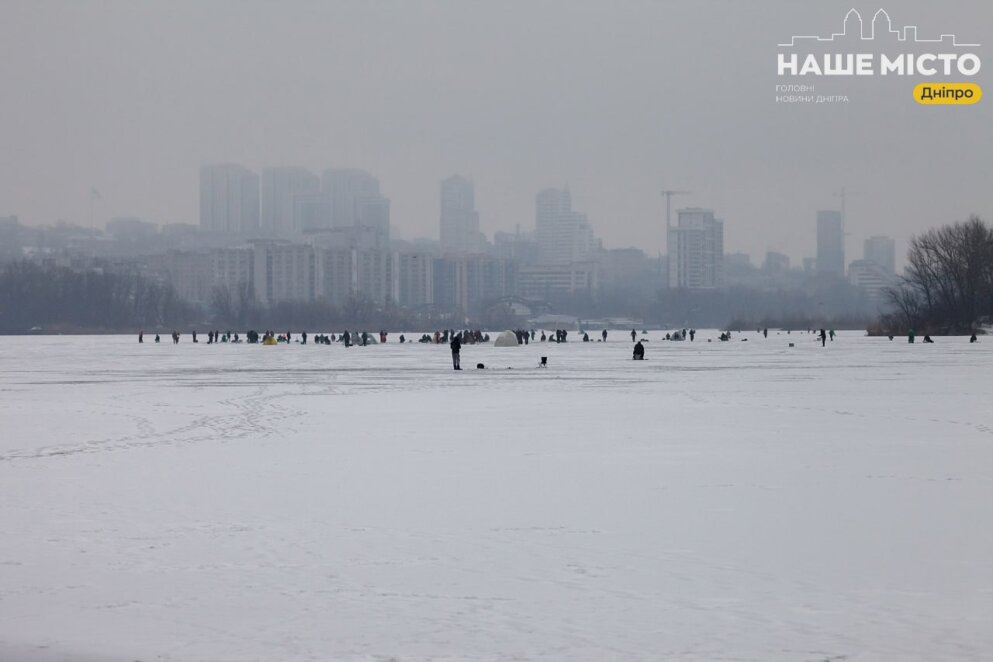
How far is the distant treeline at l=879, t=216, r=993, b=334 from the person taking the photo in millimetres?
92750

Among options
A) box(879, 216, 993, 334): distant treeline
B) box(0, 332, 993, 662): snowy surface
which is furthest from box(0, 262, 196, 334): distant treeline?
box(0, 332, 993, 662): snowy surface

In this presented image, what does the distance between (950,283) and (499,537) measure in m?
95.6

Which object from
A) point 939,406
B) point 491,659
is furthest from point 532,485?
point 939,406

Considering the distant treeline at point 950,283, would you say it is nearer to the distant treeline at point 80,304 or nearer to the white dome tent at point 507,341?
the white dome tent at point 507,341

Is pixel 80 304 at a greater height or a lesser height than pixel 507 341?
greater

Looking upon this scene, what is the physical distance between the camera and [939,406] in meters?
21.7

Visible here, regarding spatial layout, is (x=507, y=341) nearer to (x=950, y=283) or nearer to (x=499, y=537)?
(x=950, y=283)

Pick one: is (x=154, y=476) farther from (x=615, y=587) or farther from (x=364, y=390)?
(x=364, y=390)

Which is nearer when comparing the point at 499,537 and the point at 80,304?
the point at 499,537

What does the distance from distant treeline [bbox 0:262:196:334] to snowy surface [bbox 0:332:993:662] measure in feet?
533

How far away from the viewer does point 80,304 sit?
17638 cm

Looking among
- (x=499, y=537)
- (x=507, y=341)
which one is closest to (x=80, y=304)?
(x=507, y=341)

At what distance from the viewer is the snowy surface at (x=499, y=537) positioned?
6.53 metres

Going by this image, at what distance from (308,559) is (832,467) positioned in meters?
6.87
